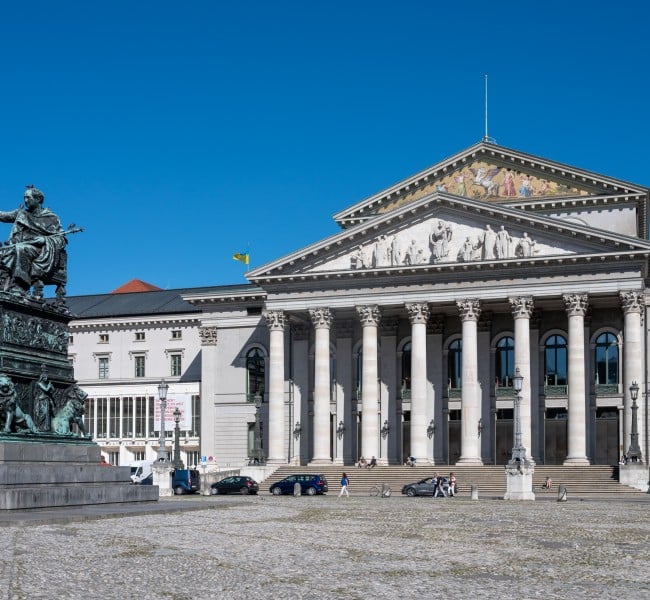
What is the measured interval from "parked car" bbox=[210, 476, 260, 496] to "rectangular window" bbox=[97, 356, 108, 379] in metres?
32.9

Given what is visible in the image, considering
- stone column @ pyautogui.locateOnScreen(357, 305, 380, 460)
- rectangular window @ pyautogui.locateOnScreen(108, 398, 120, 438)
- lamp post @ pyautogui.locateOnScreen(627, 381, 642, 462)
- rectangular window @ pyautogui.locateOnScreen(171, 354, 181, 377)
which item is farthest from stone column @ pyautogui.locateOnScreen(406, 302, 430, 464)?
rectangular window @ pyautogui.locateOnScreen(108, 398, 120, 438)

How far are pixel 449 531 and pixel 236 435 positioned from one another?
5636 cm

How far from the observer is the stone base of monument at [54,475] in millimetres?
26750

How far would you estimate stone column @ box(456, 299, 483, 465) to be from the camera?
70562 millimetres

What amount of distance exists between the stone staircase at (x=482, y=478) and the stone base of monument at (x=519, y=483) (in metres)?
5.10

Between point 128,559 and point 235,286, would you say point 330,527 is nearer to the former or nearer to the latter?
point 128,559

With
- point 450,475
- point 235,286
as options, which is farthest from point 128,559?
point 235,286

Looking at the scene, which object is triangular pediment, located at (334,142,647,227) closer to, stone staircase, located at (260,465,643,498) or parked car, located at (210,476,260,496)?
stone staircase, located at (260,465,643,498)

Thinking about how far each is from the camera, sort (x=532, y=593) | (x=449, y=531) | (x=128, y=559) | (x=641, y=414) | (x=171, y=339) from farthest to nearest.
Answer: (x=171, y=339) < (x=641, y=414) < (x=449, y=531) < (x=128, y=559) < (x=532, y=593)

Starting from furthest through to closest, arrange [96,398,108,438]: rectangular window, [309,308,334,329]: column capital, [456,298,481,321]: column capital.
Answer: [96,398,108,438]: rectangular window → [309,308,334,329]: column capital → [456,298,481,321]: column capital

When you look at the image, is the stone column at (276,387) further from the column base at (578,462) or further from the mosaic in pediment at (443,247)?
the column base at (578,462)

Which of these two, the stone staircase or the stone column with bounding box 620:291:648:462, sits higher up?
the stone column with bounding box 620:291:648:462

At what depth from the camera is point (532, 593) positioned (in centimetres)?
1556

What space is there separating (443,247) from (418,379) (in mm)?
8443
